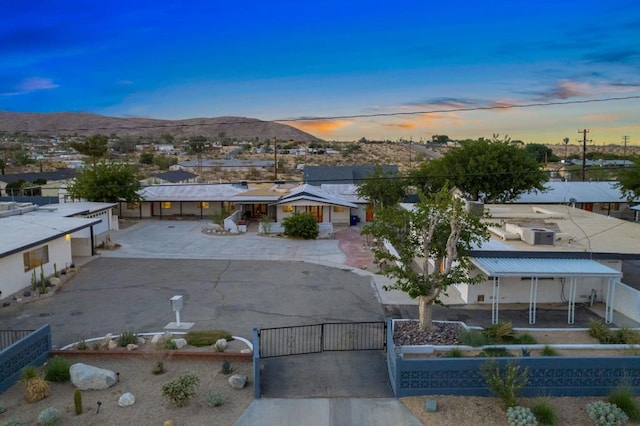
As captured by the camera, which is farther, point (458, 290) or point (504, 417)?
point (458, 290)

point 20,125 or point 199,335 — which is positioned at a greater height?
point 20,125

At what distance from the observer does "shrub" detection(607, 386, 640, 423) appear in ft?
35.0

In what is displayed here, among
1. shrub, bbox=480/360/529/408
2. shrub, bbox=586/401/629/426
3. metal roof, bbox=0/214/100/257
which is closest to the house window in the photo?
metal roof, bbox=0/214/100/257

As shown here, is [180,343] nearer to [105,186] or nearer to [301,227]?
[301,227]

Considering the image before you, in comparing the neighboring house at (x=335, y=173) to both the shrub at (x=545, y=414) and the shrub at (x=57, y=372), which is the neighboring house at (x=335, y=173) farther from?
the shrub at (x=545, y=414)

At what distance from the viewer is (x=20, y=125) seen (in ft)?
549

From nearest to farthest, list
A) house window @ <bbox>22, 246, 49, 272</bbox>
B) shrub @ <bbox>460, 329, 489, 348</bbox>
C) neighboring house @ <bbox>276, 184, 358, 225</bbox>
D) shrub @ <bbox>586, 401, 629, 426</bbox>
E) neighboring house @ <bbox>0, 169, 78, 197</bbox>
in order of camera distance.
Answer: shrub @ <bbox>586, 401, 629, 426</bbox> < shrub @ <bbox>460, 329, 489, 348</bbox> < house window @ <bbox>22, 246, 49, 272</bbox> < neighboring house @ <bbox>276, 184, 358, 225</bbox> < neighboring house @ <bbox>0, 169, 78, 197</bbox>

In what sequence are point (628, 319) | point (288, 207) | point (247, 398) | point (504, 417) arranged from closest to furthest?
point (504, 417)
point (247, 398)
point (628, 319)
point (288, 207)

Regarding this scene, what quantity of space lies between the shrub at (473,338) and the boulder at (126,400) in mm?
8706

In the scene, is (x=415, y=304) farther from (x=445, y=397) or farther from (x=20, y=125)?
(x=20, y=125)

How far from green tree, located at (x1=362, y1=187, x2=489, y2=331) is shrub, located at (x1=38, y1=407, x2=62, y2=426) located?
894cm

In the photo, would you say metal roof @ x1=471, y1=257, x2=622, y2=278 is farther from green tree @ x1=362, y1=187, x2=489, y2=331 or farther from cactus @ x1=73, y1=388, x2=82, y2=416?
cactus @ x1=73, y1=388, x2=82, y2=416

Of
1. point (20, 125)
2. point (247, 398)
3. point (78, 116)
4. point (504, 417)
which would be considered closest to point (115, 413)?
point (247, 398)

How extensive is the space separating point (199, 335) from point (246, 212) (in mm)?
25817
